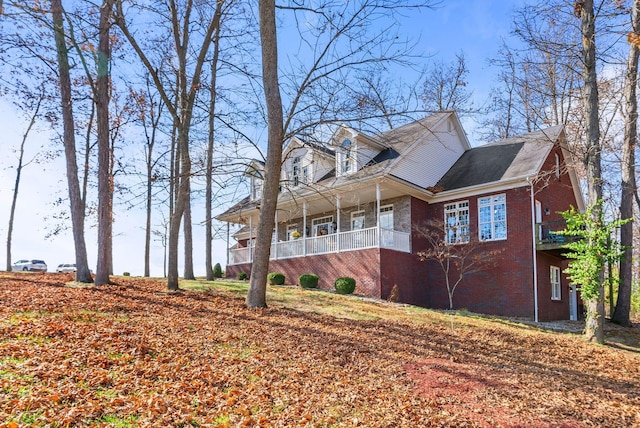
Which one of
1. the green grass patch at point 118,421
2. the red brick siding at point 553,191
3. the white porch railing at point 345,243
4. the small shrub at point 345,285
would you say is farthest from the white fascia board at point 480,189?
the green grass patch at point 118,421

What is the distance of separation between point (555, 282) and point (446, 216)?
4976 millimetres

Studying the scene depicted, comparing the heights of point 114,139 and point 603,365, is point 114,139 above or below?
above

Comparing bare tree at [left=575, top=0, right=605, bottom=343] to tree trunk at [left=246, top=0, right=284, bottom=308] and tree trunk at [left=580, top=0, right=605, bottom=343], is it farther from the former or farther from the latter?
tree trunk at [left=246, top=0, right=284, bottom=308]

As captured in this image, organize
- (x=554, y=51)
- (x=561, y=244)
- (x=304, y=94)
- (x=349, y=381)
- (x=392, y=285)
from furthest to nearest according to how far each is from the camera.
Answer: (x=392, y=285) → (x=561, y=244) → (x=554, y=51) → (x=304, y=94) → (x=349, y=381)

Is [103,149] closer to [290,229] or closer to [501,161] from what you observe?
[290,229]

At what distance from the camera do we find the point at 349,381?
5930 millimetres

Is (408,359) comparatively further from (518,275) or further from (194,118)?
(518,275)

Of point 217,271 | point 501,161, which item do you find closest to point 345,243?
point 501,161

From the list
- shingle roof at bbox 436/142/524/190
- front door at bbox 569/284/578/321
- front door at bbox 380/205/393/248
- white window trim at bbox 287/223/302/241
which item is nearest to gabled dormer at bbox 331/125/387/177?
front door at bbox 380/205/393/248

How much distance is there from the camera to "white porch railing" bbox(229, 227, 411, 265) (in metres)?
17.3

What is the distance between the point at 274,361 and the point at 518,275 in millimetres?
12338

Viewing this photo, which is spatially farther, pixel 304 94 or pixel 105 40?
pixel 105 40

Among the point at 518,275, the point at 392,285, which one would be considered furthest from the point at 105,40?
the point at 518,275

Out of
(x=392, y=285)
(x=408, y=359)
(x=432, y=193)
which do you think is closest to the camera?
(x=408, y=359)
